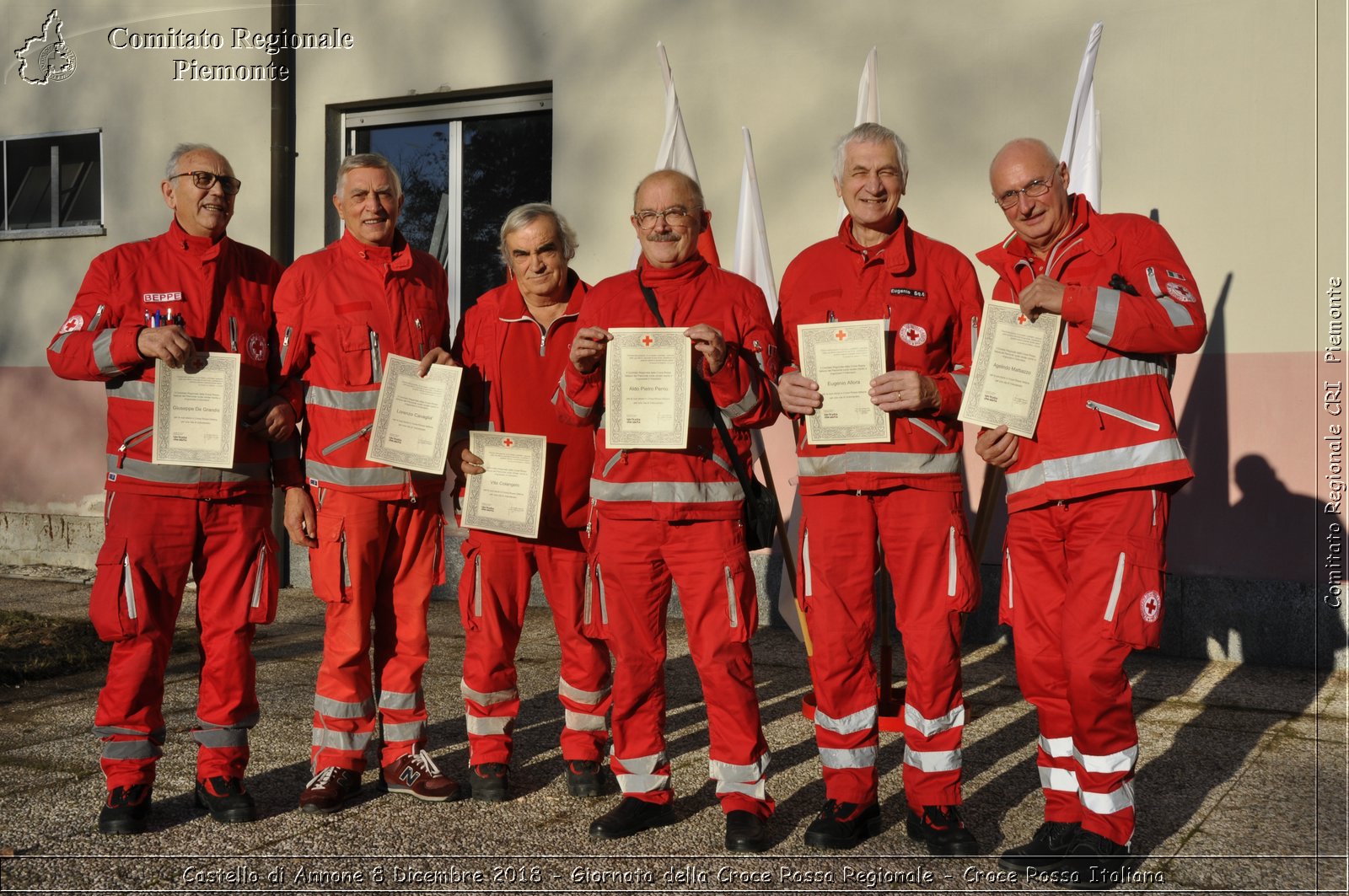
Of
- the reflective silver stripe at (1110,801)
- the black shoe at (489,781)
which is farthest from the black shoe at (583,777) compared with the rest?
the reflective silver stripe at (1110,801)

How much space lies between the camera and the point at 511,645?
4531 mm

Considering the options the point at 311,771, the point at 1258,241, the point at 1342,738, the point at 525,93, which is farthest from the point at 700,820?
the point at 525,93

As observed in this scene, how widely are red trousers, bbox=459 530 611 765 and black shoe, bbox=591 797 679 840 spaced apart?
49 centimetres

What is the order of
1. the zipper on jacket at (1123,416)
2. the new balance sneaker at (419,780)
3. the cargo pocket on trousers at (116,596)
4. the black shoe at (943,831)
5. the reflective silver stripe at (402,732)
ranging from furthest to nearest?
1. the reflective silver stripe at (402,732)
2. the new balance sneaker at (419,780)
3. the cargo pocket on trousers at (116,596)
4. the black shoe at (943,831)
5. the zipper on jacket at (1123,416)

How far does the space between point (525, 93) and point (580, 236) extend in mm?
1151

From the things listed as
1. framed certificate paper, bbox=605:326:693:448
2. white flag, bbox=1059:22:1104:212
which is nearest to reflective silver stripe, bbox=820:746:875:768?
framed certificate paper, bbox=605:326:693:448

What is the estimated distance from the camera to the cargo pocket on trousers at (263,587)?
420 centimetres

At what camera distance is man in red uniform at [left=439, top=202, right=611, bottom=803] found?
444 centimetres

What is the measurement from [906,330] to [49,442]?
8413mm

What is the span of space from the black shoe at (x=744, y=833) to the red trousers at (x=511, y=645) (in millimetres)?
786

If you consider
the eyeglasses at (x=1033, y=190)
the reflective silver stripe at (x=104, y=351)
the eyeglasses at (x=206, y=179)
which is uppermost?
the eyeglasses at (x=206, y=179)

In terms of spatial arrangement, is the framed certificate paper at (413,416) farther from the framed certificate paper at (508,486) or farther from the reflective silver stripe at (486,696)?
the reflective silver stripe at (486,696)

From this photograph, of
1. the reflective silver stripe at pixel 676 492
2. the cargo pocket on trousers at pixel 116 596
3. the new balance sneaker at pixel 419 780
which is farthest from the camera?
the new balance sneaker at pixel 419 780

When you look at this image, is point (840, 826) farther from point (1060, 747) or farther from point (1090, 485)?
point (1090, 485)
